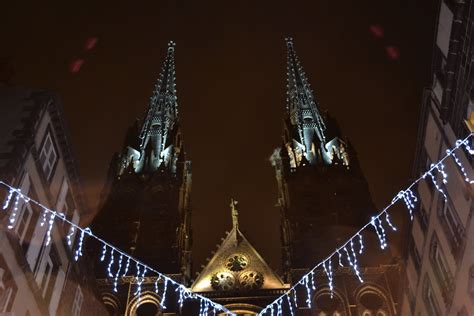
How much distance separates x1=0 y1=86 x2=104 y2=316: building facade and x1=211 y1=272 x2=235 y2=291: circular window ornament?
1417cm

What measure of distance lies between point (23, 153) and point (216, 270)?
21.4 m

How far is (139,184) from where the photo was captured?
41438mm

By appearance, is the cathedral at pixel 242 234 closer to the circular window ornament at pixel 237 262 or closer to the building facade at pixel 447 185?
the circular window ornament at pixel 237 262

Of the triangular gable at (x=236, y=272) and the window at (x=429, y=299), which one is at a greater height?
the triangular gable at (x=236, y=272)

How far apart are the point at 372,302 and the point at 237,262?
8.69m

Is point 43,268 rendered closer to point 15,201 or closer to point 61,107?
point 15,201

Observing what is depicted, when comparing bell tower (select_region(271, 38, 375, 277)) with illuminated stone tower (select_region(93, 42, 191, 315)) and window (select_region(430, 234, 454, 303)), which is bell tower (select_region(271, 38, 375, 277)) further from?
window (select_region(430, 234, 454, 303))

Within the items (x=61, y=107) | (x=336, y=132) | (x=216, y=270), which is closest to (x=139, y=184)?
(x=216, y=270)

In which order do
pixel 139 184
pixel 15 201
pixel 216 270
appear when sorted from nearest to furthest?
pixel 15 201
pixel 216 270
pixel 139 184

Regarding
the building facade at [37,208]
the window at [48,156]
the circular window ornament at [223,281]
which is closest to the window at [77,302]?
the building facade at [37,208]

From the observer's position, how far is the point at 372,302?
34.0 m

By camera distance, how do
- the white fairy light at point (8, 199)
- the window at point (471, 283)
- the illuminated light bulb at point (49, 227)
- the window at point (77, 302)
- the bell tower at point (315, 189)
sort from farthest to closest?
1. the bell tower at point (315, 189)
2. the window at point (77, 302)
3. the illuminated light bulb at point (49, 227)
4. the window at point (471, 283)
5. the white fairy light at point (8, 199)

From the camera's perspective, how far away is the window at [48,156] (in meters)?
A: 19.3

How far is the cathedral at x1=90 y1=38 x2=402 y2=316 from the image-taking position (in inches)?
1342
